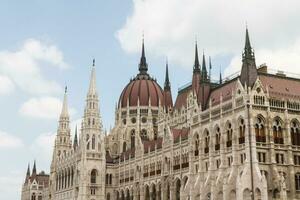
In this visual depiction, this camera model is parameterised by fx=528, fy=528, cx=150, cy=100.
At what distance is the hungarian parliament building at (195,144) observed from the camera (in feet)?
268

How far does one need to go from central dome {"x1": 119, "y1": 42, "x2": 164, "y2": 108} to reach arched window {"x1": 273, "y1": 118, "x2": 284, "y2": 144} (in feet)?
223

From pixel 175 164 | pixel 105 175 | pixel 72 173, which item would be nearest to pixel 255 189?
pixel 175 164

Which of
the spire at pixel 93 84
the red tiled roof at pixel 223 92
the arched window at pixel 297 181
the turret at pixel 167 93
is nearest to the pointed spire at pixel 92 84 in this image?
the spire at pixel 93 84

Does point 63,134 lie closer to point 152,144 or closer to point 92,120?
point 92,120

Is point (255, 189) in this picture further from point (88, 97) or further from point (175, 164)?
point (88, 97)

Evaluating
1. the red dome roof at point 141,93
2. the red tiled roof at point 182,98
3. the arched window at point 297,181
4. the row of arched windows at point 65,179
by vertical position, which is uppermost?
the red dome roof at point 141,93

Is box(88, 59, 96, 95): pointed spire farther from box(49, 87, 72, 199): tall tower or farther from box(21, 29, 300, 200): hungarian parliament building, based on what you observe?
box(49, 87, 72, 199): tall tower

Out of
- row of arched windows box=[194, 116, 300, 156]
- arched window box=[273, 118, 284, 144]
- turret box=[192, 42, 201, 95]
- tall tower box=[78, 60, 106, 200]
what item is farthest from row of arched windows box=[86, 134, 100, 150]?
arched window box=[273, 118, 284, 144]

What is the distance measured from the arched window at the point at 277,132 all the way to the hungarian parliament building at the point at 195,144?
0.16m

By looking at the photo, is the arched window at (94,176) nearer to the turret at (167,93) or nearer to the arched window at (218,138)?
the turret at (167,93)

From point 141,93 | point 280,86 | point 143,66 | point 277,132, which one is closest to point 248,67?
point 280,86

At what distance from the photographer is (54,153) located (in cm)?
15538

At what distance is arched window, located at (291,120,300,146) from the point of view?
3351 inches

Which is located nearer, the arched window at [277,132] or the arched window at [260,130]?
the arched window at [260,130]
